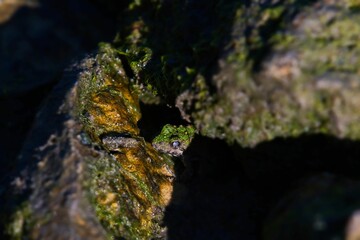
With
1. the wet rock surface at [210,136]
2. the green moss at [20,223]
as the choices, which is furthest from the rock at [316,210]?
the green moss at [20,223]

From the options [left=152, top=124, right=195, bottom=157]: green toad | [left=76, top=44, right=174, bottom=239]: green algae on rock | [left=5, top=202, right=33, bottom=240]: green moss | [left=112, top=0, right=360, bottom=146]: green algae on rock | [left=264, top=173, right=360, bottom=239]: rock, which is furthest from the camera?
[left=152, top=124, right=195, bottom=157]: green toad

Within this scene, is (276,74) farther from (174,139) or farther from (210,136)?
(174,139)

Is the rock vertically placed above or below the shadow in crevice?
below

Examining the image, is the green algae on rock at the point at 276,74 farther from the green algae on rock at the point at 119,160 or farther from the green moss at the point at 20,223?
the green moss at the point at 20,223

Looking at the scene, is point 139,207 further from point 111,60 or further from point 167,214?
point 111,60

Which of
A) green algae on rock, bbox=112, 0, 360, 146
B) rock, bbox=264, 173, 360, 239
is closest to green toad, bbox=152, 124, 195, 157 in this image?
green algae on rock, bbox=112, 0, 360, 146

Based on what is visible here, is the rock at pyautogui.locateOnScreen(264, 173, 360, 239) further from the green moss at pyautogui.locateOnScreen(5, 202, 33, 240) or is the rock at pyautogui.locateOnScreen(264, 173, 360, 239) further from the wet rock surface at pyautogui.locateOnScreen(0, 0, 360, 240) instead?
the green moss at pyautogui.locateOnScreen(5, 202, 33, 240)

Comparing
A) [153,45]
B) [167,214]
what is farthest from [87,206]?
[153,45]
